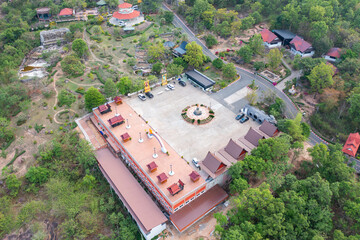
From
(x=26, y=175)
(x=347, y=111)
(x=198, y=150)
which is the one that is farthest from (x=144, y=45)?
(x=347, y=111)

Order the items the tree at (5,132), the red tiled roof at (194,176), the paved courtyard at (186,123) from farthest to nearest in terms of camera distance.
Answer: the tree at (5,132), the paved courtyard at (186,123), the red tiled roof at (194,176)

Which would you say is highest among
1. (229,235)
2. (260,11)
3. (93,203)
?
(260,11)

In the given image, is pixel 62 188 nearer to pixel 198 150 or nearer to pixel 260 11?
pixel 198 150

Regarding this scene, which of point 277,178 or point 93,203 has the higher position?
point 277,178

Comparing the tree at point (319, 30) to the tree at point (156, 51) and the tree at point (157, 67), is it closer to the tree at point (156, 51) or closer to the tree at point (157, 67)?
the tree at point (156, 51)

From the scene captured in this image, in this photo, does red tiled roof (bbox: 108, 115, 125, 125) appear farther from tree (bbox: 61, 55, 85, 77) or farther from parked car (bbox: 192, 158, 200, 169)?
tree (bbox: 61, 55, 85, 77)

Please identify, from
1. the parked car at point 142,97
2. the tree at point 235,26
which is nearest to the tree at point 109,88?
the parked car at point 142,97

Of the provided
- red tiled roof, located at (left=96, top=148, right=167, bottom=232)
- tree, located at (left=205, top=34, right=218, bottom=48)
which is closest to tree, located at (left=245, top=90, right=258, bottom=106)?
tree, located at (left=205, top=34, right=218, bottom=48)
